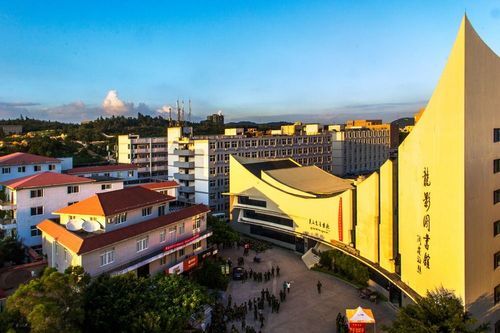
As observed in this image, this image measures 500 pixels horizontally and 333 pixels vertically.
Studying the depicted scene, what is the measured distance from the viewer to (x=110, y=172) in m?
48.0

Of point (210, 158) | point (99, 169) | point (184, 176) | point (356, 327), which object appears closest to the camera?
point (356, 327)

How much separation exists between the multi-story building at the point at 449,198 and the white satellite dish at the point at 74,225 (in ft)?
59.9

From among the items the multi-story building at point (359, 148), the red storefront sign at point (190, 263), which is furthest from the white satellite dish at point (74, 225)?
the multi-story building at point (359, 148)

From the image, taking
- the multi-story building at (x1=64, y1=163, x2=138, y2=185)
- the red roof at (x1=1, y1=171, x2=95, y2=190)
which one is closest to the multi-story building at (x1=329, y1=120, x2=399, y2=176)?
the multi-story building at (x1=64, y1=163, x2=138, y2=185)

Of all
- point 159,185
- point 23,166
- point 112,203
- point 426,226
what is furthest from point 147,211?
point 23,166

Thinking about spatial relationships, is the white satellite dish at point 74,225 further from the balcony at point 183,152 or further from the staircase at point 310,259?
the balcony at point 183,152

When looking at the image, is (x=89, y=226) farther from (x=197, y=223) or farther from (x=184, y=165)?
(x=184, y=165)

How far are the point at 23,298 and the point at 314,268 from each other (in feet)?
76.2

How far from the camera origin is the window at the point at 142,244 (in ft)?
83.2

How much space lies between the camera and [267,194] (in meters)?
40.7

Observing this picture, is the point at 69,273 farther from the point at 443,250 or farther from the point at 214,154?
the point at 214,154

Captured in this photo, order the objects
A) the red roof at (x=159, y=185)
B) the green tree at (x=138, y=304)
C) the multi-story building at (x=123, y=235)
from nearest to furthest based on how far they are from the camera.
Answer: the green tree at (x=138, y=304) → the multi-story building at (x=123, y=235) → the red roof at (x=159, y=185)

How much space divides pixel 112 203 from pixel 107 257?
13.6 ft

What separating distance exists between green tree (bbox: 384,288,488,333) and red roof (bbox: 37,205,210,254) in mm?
15182
